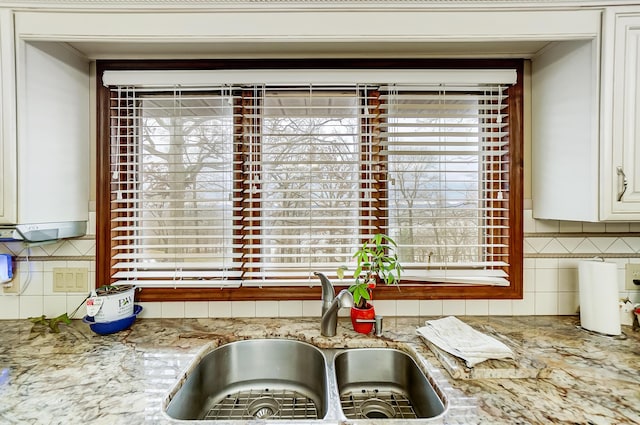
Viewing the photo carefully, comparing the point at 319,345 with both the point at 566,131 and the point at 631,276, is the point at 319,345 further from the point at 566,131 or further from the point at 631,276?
the point at 631,276

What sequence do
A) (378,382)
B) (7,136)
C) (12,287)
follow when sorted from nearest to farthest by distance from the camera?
(7,136), (378,382), (12,287)

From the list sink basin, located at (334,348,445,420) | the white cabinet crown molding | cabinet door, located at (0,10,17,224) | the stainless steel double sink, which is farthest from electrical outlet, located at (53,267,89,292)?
sink basin, located at (334,348,445,420)

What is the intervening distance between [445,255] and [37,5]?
2037 millimetres

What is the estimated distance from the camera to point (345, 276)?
1.61 m

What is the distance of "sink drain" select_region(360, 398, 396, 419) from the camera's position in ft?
4.10

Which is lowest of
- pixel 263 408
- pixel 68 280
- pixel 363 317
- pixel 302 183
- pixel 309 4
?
pixel 263 408

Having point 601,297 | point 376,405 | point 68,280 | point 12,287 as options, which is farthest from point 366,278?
point 12,287

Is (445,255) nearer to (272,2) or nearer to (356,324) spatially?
(356,324)

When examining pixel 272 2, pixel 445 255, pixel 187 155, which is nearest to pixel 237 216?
pixel 187 155

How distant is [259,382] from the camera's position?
142cm

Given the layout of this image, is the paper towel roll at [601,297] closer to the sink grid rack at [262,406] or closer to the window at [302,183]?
the window at [302,183]

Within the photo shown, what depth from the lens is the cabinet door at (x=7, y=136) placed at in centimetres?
124

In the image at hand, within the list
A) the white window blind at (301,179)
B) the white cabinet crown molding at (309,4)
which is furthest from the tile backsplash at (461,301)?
the white cabinet crown molding at (309,4)

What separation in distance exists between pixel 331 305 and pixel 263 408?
47 centimetres
